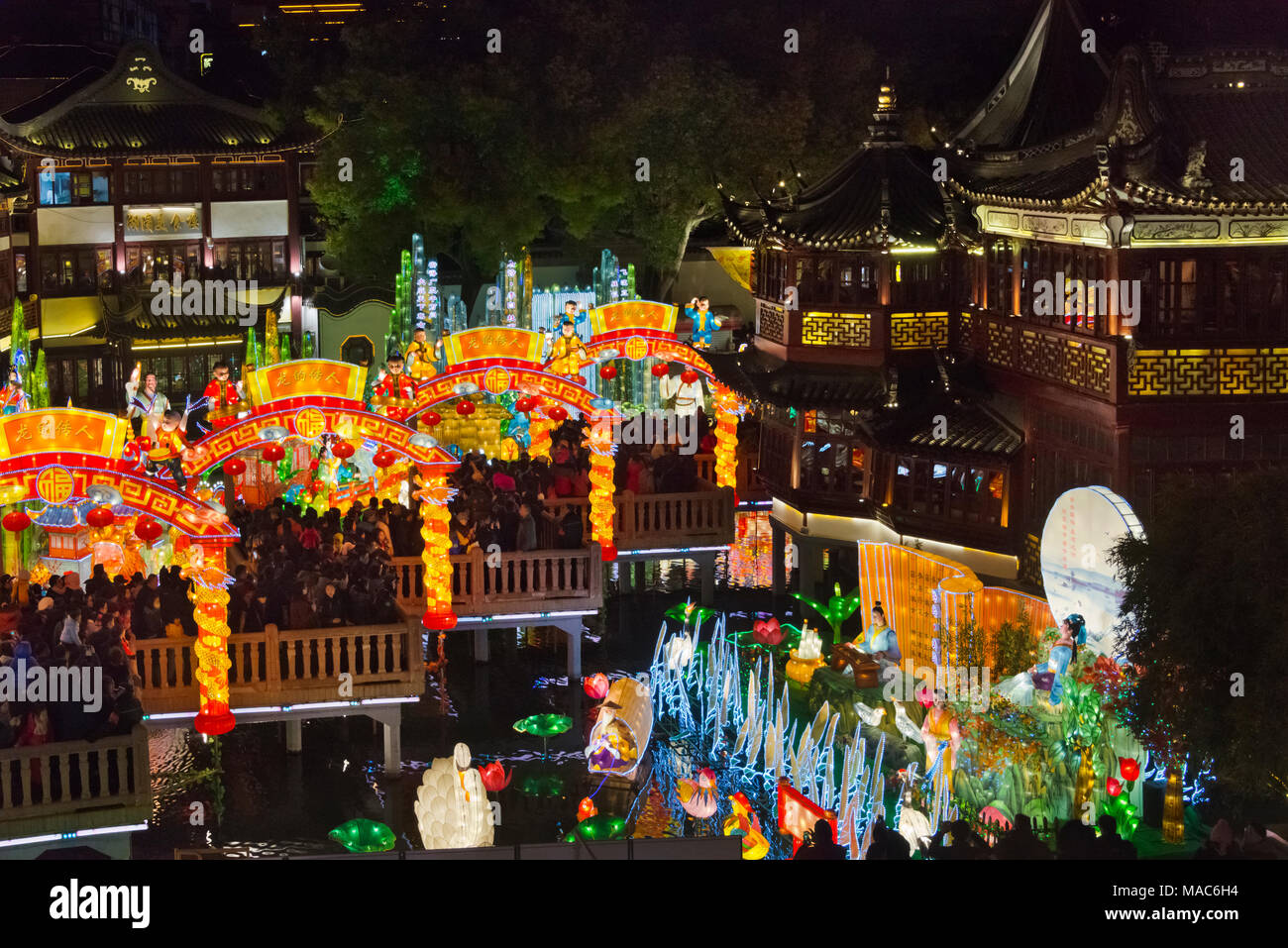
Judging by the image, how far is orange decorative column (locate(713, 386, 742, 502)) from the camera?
1104 inches

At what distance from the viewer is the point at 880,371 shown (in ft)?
A: 91.6

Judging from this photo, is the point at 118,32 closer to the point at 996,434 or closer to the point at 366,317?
the point at 366,317

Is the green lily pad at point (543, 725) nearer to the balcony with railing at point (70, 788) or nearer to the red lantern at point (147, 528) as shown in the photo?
the red lantern at point (147, 528)

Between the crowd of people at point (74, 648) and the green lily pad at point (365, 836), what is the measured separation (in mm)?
2527

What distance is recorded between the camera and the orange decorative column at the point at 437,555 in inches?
869

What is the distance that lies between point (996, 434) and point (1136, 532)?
21.0 feet

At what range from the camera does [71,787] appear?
53.9ft

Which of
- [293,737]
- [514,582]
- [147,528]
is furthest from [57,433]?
[514,582]

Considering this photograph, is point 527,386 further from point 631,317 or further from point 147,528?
point 147,528

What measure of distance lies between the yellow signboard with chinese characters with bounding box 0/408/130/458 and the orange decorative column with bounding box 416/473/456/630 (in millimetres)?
4089

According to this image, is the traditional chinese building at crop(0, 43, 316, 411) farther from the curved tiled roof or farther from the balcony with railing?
the balcony with railing

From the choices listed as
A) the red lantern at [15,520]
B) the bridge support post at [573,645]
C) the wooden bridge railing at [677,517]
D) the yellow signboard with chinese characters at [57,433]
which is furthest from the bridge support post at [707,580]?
the yellow signboard with chinese characters at [57,433]

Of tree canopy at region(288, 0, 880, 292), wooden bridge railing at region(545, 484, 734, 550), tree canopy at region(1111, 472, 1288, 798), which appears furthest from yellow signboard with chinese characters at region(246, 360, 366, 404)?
tree canopy at region(288, 0, 880, 292)

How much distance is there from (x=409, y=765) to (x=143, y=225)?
30357 mm
